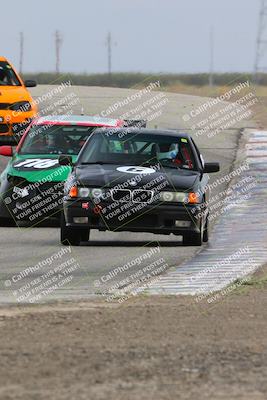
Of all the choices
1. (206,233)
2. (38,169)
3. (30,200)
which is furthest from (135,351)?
(38,169)

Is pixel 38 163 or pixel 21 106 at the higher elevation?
pixel 38 163

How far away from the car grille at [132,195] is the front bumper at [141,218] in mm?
98

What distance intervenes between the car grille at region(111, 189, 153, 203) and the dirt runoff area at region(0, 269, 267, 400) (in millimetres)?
4833

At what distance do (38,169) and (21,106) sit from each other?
29.3 ft

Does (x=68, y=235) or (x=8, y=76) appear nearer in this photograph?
(x=68, y=235)

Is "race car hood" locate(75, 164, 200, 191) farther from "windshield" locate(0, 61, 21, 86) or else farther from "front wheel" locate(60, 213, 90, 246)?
"windshield" locate(0, 61, 21, 86)

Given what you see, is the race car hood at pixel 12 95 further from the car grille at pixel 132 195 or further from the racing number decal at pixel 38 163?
the car grille at pixel 132 195

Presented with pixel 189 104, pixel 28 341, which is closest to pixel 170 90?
pixel 189 104

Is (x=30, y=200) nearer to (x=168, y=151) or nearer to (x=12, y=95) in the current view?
(x=168, y=151)

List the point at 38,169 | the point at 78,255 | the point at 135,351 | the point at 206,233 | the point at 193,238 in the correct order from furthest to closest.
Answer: the point at 38,169 < the point at 206,233 < the point at 193,238 < the point at 78,255 < the point at 135,351

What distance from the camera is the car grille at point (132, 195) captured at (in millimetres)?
15594

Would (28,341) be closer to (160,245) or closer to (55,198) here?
(160,245)

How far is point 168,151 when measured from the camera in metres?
17.0

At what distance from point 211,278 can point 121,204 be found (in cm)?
318
